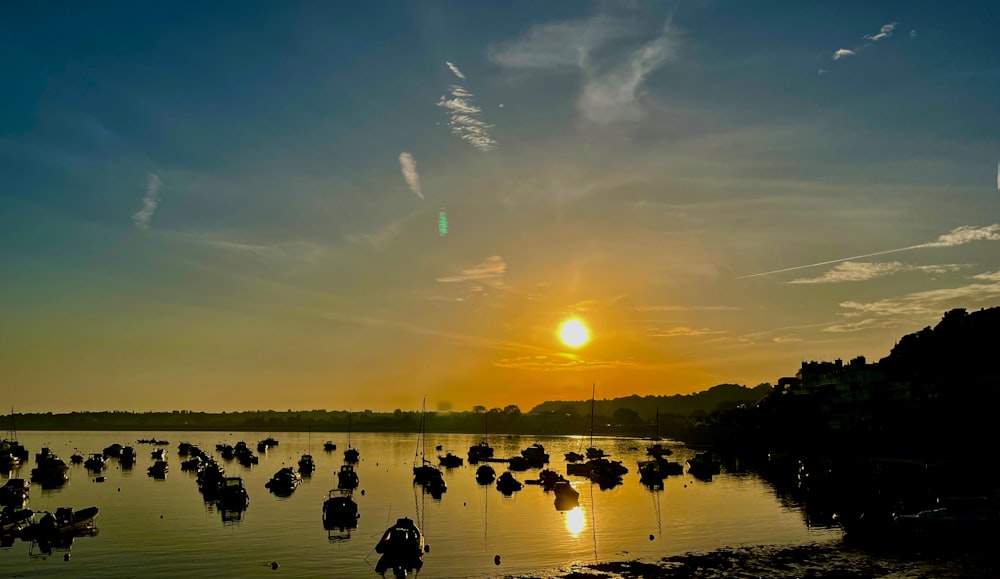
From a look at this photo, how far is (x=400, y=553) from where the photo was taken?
2315 inches

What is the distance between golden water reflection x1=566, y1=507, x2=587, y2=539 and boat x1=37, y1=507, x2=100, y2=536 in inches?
1938

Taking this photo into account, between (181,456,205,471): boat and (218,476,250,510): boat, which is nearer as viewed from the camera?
(218,476,250,510): boat

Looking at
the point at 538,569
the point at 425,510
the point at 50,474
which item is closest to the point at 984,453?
the point at 425,510

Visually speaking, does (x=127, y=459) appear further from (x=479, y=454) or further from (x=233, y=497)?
(x=233, y=497)

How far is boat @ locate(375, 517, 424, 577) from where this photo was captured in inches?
2283

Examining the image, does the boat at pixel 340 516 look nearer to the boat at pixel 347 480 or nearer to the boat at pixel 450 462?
the boat at pixel 347 480

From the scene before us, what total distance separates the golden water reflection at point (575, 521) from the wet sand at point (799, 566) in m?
17.6

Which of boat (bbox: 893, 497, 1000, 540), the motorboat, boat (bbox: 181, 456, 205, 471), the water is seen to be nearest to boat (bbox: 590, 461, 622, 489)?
the water

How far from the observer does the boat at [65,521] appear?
7244cm

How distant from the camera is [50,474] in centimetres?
14375

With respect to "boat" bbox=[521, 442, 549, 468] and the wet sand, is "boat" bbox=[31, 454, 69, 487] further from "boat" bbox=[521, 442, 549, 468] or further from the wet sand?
the wet sand

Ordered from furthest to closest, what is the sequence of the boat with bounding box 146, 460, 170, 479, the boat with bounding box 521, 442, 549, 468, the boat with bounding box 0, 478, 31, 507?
the boat with bounding box 521, 442, 549, 468
the boat with bounding box 146, 460, 170, 479
the boat with bounding box 0, 478, 31, 507

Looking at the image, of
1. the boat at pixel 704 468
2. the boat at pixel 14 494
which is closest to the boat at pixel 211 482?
the boat at pixel 14 494

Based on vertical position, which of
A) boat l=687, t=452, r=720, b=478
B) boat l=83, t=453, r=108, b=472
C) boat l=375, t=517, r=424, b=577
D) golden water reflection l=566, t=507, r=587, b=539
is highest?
boat l=83, t=453, r=108, b=472
